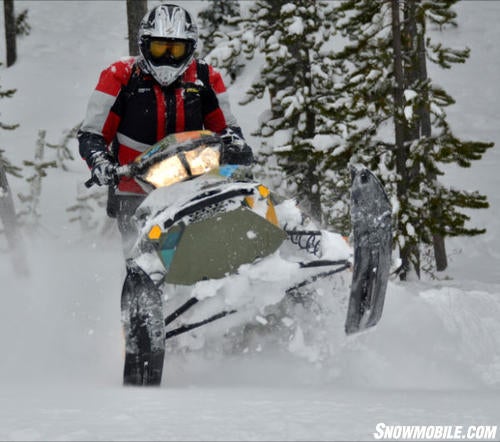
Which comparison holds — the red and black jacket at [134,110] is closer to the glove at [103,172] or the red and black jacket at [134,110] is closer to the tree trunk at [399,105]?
the glove at [103,172]

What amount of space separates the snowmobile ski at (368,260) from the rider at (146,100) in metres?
1.27

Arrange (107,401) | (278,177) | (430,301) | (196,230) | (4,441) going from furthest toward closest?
(278,177)
(430,301)
(196,230)
(107,401)
(4,441)

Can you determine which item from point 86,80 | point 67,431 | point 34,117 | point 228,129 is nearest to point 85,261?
point 228,129

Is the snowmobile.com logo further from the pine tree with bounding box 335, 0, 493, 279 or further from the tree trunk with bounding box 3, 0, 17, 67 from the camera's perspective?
the tree trunk with bounding box 3, 0, 17, 67

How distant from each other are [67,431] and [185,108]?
3.61 metres

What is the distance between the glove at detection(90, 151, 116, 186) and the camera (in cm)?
469

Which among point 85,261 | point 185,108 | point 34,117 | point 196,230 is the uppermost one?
point 185,108

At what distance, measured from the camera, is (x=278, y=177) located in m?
15.0

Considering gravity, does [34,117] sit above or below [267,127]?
below

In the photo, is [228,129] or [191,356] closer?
[191,356]

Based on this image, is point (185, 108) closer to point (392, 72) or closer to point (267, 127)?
point (392, 72)

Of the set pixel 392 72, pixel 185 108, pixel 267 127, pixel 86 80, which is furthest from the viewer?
pixel 86 80

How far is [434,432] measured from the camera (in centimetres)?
234

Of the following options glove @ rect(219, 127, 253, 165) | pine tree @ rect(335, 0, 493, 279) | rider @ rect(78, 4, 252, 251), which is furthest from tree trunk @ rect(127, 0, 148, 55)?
glove @ rect(219, 127, 253, 165)
